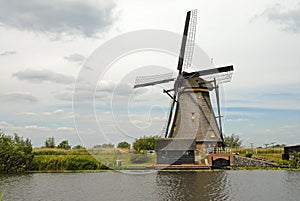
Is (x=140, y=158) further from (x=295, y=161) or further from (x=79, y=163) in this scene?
(x=295, y=161)

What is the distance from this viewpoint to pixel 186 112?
3089cm

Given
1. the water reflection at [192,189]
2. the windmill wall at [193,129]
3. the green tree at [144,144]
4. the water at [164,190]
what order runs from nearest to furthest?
the water reflection at [192,189], the water at [164,190], the windmill wall at [193,129], the green tree at [144,144]

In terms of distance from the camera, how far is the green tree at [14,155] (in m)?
30.5

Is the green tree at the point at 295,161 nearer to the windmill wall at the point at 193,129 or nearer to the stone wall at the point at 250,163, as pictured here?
the stone wall at the point at 250,163

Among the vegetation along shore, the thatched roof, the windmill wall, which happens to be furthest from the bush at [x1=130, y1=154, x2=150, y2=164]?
the thatched roof

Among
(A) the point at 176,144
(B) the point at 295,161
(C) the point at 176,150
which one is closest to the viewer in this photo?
(B) the point at 295,161

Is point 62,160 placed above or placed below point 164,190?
above

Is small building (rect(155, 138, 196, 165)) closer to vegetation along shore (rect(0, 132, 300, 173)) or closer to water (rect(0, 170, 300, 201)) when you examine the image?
vegetation along shore (rect(0, 132, 300, 173))

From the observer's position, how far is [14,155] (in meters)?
30.9

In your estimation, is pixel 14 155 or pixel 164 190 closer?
pixel 164 190

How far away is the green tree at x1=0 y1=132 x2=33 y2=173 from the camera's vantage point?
30547mm

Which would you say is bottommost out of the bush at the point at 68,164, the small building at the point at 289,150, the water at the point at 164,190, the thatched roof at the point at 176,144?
the water at the point at 164,190

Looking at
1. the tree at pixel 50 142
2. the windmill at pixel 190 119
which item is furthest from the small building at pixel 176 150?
the tree at pixel 50 142

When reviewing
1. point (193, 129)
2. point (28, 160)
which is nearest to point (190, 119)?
point (193, 129)
